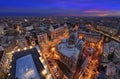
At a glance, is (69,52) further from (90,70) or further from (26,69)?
(26,69)

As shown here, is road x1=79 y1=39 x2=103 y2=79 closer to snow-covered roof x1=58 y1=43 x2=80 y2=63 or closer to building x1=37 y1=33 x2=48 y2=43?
snow-covered roof x1=58 y1=43 x2=80 y2=63

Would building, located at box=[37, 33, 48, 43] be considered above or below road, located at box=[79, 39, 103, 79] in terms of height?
above

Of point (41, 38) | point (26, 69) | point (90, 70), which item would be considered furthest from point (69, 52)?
point (41, 38)

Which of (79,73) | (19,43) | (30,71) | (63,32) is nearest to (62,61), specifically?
(79,73)

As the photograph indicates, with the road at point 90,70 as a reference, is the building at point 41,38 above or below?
above

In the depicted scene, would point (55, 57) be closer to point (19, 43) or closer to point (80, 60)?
point (80, 60)

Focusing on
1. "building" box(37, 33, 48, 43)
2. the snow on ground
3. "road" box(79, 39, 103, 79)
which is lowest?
"road" box(79, 39, 103, 79)

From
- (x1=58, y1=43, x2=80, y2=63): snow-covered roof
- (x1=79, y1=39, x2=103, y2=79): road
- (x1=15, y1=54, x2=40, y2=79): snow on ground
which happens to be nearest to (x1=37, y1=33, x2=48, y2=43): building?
(x1=58, y1=43, x2=80, y2=63): snow-covered roof

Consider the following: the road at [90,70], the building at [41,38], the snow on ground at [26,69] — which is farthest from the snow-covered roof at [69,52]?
the building at [41,38]

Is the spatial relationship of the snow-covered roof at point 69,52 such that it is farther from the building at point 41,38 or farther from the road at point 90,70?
the building at point 41,38

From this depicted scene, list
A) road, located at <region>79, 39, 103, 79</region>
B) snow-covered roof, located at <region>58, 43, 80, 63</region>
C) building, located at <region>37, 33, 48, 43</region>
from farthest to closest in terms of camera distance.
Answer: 1. building, located at <region>37, 33, 48, 43</region>
2. snow-covered roof, located at <region>58, 43, 80, 63</region>
3. road, located at <region>79, 39, 103, 79</region>
